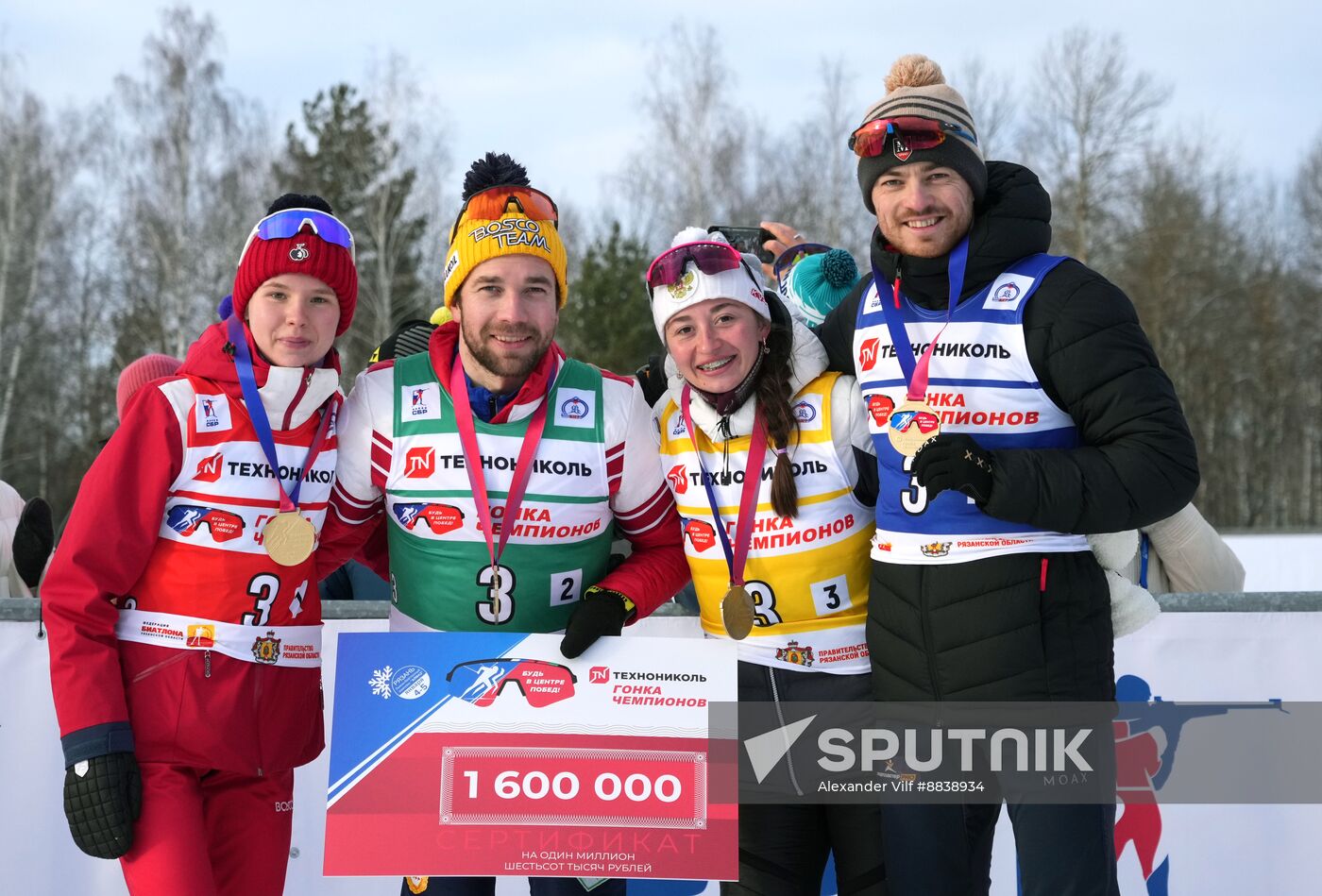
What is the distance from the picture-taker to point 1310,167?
3525cm

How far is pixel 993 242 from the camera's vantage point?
9.47 feet

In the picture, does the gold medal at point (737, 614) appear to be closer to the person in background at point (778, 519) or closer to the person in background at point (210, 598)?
the person in background at point (778, 519)

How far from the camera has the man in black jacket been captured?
8.86 feet

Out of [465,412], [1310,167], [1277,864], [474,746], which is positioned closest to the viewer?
[474,746]

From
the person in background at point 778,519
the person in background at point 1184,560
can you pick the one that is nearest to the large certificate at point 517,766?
the person in background at point 778,519

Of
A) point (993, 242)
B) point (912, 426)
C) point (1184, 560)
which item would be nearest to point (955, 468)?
point (912, 426)

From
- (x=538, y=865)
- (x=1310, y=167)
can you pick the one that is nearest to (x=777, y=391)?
(x=538, y=865)

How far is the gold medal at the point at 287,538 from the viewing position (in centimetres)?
304

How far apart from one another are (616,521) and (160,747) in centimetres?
142

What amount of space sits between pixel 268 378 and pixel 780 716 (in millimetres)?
1727

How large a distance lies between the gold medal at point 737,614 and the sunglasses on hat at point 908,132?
49.3 inches

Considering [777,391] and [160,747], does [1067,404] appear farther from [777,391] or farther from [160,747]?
[160,747]

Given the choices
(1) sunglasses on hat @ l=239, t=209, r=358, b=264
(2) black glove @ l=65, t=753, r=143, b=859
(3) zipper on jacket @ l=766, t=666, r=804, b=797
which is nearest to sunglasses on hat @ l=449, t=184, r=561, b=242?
(1) sunglasses on hat @ l=239, t=209, r=358, b=264

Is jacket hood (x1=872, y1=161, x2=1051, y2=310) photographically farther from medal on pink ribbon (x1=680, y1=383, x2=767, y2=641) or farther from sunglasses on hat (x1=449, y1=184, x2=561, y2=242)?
sunglasses on hat (x1=449, y1=184, x2=561, y2=242)
